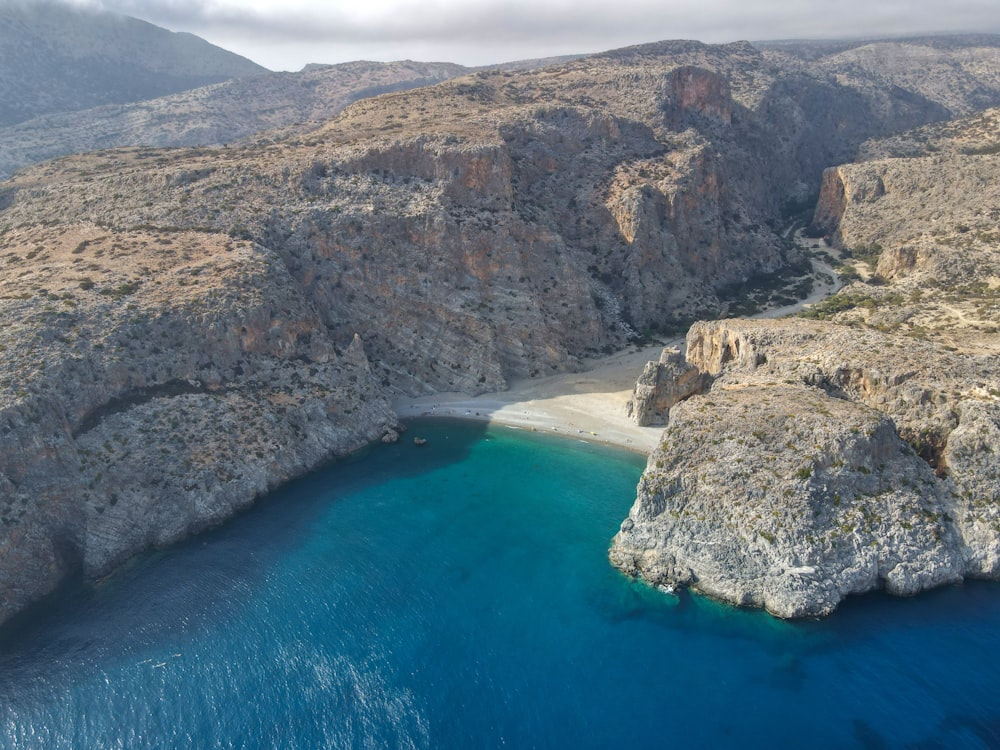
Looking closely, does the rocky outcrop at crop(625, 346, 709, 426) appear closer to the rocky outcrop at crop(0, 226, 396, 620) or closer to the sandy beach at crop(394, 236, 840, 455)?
the sandy beach at crop(394, 236, 840, 455)

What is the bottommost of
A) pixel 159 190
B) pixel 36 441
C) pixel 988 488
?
pixel 988 488

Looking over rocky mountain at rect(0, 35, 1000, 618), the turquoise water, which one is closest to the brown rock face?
rocky mountain at rect(0, 35, 1000, 618)

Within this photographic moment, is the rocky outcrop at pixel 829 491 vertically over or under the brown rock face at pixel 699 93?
under

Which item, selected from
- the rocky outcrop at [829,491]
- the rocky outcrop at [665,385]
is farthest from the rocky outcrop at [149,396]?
the rocky outcrop at [829,491]

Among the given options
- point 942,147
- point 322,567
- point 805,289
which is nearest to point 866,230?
point 805,289

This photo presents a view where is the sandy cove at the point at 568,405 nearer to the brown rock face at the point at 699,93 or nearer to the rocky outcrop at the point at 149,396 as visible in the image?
the rocky outcrop at the point at 149,396

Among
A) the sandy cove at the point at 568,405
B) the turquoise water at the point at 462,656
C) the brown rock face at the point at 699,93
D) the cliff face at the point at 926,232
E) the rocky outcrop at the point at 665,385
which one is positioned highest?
the brown rock face at the point at 699,93

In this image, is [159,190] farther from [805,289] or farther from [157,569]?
[805,289]
